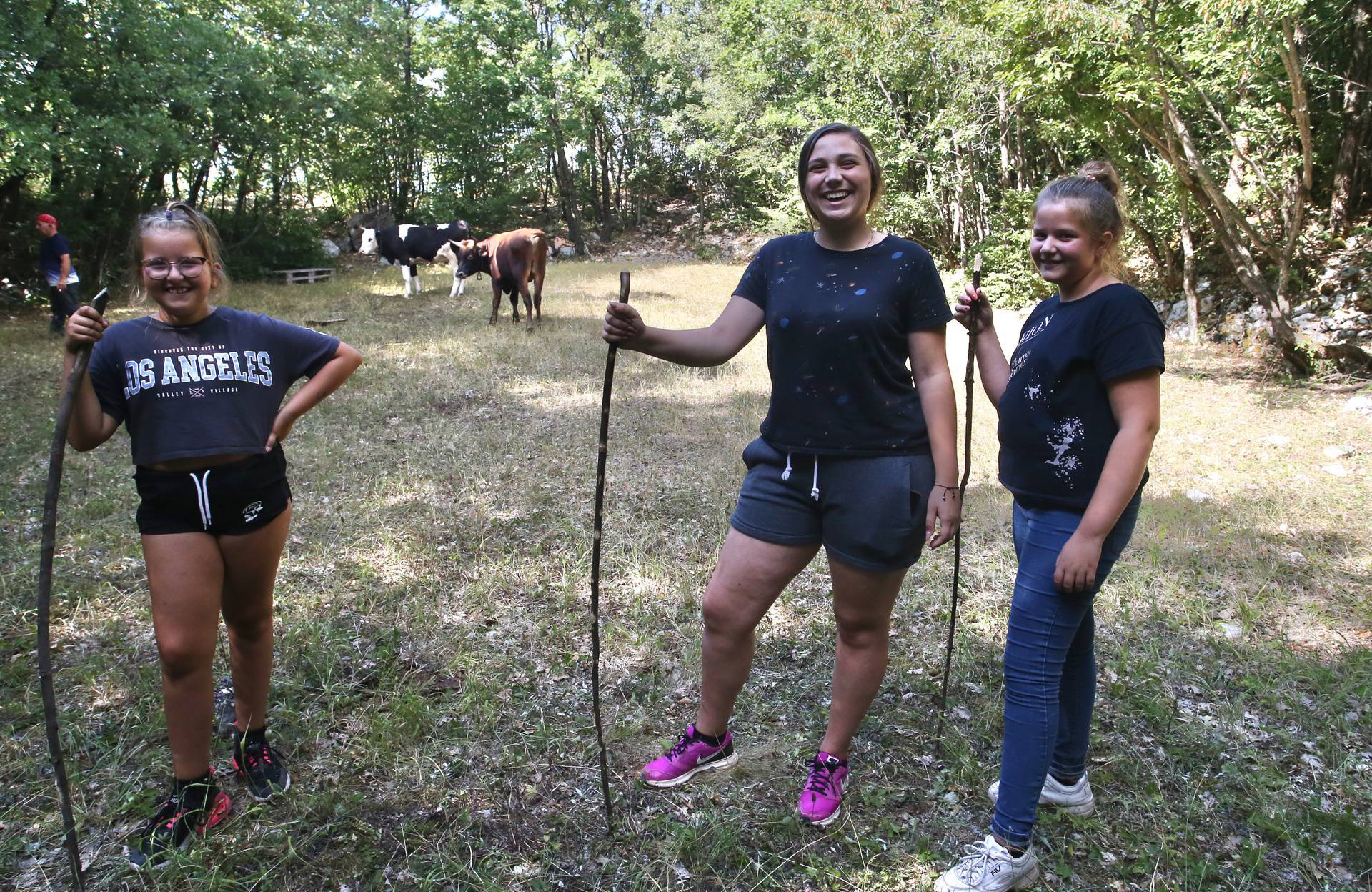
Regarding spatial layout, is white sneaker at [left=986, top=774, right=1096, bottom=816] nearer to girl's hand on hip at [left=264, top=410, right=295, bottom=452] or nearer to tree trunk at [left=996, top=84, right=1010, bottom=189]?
girl's hand on hip at [left=264, top=410, right=295, bottom=452]

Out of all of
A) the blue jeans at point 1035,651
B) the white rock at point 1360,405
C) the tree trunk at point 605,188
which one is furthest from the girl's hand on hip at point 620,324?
the tree trunk at point 605,188

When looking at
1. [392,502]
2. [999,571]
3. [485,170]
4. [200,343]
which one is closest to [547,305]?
[392,502]

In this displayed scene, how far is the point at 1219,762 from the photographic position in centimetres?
279

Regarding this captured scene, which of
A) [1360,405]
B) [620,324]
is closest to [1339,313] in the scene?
[1360,405]

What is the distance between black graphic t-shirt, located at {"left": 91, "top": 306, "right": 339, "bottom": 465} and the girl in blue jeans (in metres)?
2.07

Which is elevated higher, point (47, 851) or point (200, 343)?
point (200, 343)

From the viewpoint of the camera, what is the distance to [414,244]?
15250 mm

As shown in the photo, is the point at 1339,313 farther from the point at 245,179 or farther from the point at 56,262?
the point at 245,179

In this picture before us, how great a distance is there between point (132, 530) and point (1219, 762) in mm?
5236

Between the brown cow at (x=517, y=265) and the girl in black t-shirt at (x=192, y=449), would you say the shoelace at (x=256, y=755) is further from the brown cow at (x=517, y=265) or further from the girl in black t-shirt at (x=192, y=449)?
the brown cow at (x=517, y=265)

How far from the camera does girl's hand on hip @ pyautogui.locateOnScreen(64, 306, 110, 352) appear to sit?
6.24 ft

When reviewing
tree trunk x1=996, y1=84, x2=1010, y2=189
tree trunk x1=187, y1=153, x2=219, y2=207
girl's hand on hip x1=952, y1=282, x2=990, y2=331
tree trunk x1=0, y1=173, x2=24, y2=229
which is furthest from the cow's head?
girl's hand on hip x1=952, y1=282, x2=990, y2=331

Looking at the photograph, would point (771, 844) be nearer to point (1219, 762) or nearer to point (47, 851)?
point (1219, 762)

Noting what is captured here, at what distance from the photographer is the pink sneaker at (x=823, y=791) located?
8.14 feet
